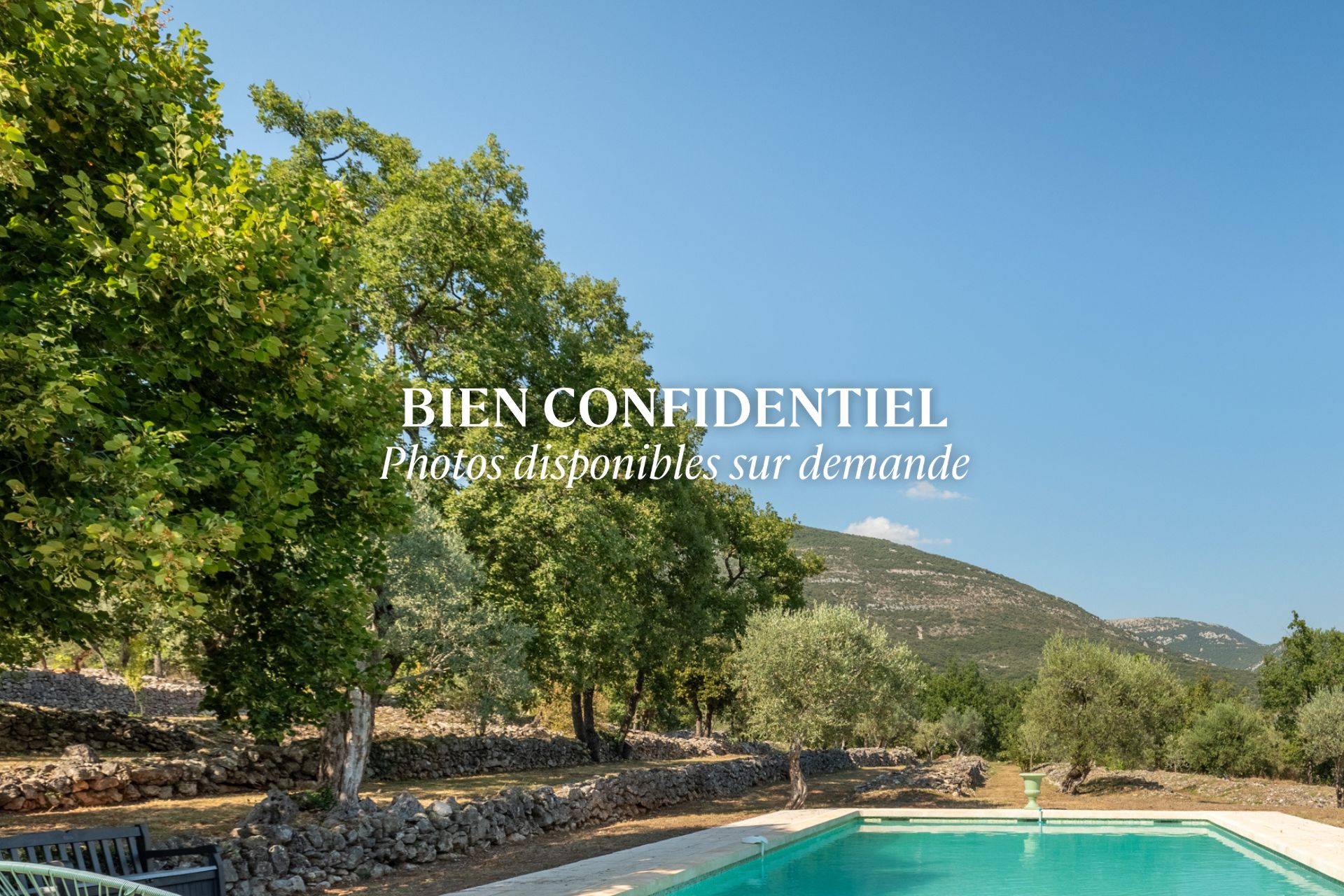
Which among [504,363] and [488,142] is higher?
[488,142]

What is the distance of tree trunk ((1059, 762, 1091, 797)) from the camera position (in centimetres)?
2773

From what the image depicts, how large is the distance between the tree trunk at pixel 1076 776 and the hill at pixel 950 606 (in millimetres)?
83999

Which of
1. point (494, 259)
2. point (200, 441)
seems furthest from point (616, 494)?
point (200, 441)

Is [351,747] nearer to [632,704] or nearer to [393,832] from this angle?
[393,832]

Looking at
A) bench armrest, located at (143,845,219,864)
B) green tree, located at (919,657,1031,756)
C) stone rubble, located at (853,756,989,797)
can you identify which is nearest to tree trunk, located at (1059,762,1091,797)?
stone rubble, located at (853,756,989,797)

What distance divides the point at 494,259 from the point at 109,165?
11.9 meters

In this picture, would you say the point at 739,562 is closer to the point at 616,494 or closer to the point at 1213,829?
the point at 616,494

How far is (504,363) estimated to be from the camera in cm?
2094

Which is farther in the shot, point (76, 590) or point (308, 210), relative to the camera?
point (308, 210)

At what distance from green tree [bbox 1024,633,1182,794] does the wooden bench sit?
83.8 feet

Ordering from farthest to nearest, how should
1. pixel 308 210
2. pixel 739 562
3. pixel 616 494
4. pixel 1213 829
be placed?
pixel 739 562 < pixel 616 494 < pixel 1213 829 < pixel 308 210

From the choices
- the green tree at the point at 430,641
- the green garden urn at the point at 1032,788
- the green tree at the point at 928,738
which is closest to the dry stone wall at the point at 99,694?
the green tree at the point at 430,641

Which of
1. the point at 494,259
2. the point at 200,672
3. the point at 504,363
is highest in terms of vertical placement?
the point at 494,259

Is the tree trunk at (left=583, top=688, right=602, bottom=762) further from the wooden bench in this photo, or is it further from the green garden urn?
the wooden bench
